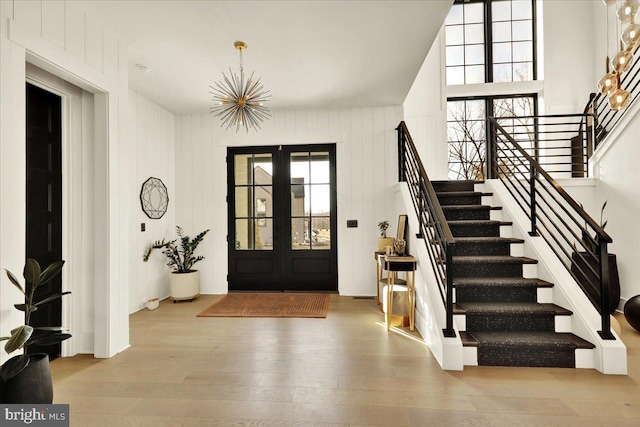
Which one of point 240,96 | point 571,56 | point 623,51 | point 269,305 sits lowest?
point 269,305

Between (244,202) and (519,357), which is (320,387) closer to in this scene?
(519,357)

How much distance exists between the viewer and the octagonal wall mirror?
463 cm

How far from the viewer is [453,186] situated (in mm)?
4734

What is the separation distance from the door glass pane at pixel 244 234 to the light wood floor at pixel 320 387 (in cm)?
218

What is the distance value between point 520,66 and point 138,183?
7.30 metres

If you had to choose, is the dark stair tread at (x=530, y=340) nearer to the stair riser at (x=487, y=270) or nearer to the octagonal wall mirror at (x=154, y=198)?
the stair riser at (x=487, y=270)

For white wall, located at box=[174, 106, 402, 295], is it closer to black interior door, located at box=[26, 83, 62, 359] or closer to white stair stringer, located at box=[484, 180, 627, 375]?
white stair stringer, located at box=[484, 180, 627, 375]

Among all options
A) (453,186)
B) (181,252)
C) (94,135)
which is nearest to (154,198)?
(181,252)

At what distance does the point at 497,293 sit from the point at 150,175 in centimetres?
471

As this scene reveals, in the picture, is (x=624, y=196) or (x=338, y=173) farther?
(x=338, y=173)

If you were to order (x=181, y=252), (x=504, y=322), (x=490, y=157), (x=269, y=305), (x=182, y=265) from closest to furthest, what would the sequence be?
(x=504, y=322) < (x=269, y=305) < (x=182, y=265) < (x=181, y=252) < (x=490, y=157)

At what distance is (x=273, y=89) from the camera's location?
14.8ft

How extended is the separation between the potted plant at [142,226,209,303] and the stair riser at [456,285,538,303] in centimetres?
368

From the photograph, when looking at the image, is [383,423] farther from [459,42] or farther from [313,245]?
[459,42]
